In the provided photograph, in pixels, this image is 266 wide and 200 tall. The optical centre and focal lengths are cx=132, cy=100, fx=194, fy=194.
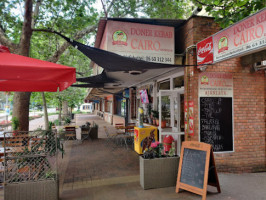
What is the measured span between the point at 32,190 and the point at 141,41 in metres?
3.67

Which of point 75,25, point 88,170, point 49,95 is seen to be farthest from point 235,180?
point 49,95

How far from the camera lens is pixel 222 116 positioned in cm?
455

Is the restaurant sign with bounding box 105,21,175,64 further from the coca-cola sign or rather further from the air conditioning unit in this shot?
the air conditioning unit

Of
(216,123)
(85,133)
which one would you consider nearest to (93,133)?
(85,133)

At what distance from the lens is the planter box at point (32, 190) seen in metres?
2.99

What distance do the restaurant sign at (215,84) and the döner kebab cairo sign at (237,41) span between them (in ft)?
1.71

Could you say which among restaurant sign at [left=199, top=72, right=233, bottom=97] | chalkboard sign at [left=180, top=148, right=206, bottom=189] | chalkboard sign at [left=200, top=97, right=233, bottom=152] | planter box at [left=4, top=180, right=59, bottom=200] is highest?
restaurant sign at [left=199, top=72, right=233, bottom=97]

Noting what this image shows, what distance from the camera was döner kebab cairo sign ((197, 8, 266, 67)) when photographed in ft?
9.56

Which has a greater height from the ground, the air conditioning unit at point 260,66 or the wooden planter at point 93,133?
the air conditioning unit at point 260,66

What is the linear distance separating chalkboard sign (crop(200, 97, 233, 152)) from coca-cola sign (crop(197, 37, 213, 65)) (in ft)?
2.97

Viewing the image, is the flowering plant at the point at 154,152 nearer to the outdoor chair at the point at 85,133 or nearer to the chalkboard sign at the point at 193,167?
the chalkboard sign at the point at 193,167

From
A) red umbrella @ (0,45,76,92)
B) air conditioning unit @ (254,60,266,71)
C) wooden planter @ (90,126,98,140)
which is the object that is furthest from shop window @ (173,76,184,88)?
wooden planter @ (90,126,98,140)

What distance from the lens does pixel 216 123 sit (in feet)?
14.9

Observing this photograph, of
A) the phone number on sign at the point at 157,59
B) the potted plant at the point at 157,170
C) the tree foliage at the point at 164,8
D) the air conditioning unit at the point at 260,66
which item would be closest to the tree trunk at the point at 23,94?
the phone number on sign at the point at 157,59
